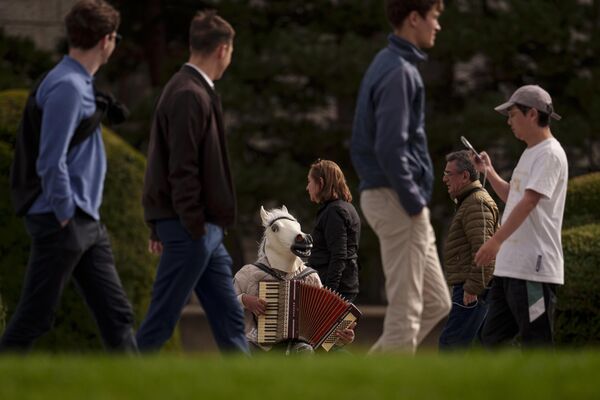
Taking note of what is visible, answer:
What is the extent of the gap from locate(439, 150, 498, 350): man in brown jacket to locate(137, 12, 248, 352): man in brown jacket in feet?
8.53

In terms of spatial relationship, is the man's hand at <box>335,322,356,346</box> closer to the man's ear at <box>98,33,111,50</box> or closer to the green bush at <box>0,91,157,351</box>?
the green bush at <box>0,91,157,351</box>

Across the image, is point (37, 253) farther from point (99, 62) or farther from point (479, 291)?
point (479, 291)

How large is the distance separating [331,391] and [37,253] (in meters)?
2.34

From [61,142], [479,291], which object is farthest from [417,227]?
[479,291]

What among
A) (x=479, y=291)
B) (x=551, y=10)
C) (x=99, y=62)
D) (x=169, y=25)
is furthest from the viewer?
→ (x=169, y=25)

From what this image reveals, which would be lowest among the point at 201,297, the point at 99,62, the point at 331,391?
the point at 201,297

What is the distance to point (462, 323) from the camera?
1047cm

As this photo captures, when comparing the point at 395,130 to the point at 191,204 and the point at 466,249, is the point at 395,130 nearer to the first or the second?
the point at 191,204

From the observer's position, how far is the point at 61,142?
752 centimetres

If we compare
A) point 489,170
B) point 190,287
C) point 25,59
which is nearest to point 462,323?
point 489,170

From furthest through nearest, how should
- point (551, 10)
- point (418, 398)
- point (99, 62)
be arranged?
point (551, 10), point (99, 62), point (418, 398)

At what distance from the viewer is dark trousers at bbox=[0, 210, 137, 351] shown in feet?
24.7

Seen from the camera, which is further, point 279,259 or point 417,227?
point 279,259

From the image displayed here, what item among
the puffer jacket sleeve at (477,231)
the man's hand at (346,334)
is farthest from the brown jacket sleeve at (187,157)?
the puffer jacket sleeve at (477,231)
